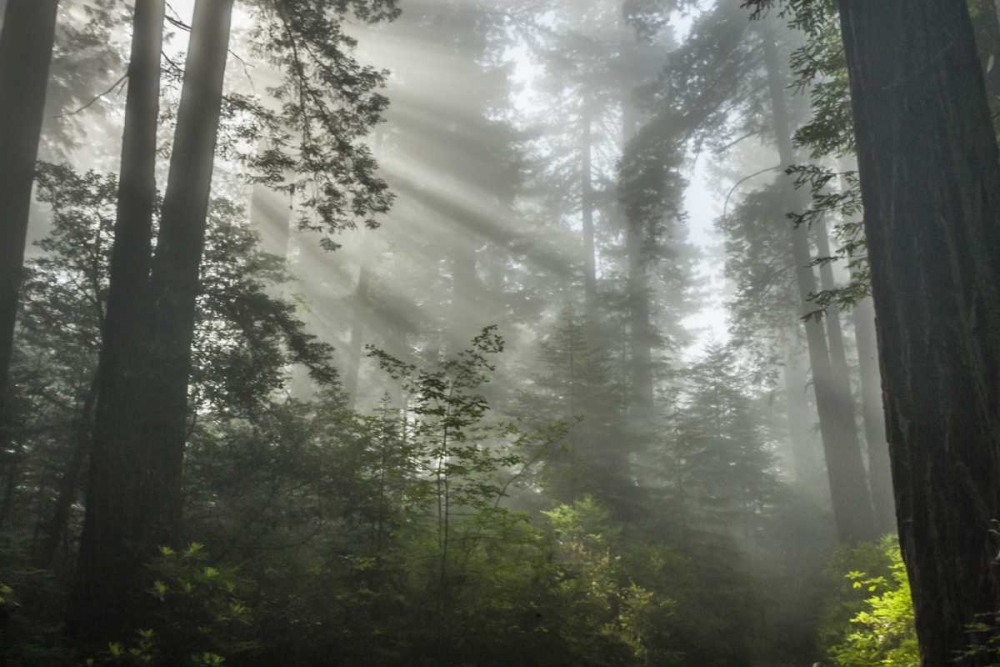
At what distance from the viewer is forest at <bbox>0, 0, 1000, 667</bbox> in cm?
413

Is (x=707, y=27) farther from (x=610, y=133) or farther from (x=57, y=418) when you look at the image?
(x=57, y=418)

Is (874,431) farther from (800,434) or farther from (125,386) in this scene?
(125,386)

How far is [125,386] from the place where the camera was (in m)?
6.43

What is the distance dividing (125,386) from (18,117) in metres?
5.08

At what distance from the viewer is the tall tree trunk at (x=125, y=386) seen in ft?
19.4

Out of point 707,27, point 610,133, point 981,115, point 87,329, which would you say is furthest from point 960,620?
point 610,133

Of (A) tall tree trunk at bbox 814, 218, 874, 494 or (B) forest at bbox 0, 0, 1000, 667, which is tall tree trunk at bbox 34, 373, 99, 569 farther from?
(A) tall tree trunk at bbox 814, 218, 874, 494

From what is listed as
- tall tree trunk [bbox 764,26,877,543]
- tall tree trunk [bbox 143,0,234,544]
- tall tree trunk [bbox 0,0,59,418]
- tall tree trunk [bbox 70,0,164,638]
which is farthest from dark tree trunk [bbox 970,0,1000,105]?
tall tree trunk [bbox 0,0,59,418]

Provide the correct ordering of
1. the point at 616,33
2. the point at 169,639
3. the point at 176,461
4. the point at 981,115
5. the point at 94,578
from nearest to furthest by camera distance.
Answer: the point at 981,115, the point at 169,639, the point at 94,578, the point at 176,461, the point at 616,33

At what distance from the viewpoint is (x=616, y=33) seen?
3189 centimetres

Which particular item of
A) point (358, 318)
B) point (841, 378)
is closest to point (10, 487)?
point (358, 318)

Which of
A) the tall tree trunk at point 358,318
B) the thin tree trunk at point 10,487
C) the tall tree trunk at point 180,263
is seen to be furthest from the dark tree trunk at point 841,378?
the thin tree trunk at point 10,487

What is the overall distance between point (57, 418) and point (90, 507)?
3.66 metres

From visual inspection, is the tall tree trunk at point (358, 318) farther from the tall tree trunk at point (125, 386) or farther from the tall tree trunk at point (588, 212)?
the tall tree trunk at point (125, 386)
